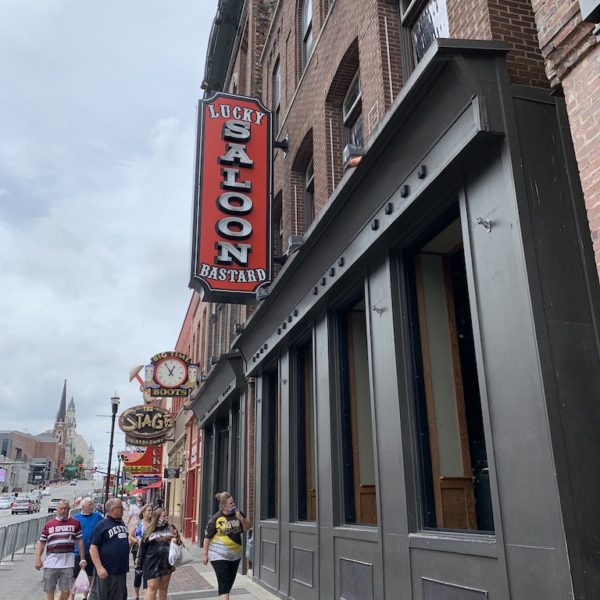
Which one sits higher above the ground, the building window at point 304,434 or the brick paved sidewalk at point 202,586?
the building window at point 304,434

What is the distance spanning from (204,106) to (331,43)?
3287 millimetres

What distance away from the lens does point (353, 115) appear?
992 cm

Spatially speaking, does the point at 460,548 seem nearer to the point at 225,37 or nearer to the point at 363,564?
the point at 363,564

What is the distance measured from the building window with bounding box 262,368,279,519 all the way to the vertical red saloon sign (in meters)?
2.20

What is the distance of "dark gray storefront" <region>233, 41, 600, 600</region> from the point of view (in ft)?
13.5

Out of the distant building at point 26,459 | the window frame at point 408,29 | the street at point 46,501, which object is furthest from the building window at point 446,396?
the distant building at point 26,459

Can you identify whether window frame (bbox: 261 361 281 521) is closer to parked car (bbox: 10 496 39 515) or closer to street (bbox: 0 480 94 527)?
street (bbox: 0 480 94 527)

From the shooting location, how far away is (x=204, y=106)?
1232 centimetres

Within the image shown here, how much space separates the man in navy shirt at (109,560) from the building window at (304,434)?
116 inches

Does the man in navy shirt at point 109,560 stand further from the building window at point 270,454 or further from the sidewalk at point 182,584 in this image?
the building window at point 270,454

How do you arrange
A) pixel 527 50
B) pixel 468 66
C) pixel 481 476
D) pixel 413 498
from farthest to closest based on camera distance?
pixel 481 476
pixel 413 498
pixel 527 50
pixel 468 66

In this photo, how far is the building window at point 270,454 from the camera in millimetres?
11492

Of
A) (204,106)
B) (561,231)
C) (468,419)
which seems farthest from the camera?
(204,106)

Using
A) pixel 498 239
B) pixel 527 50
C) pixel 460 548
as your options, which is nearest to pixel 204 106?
pixel 527 50
